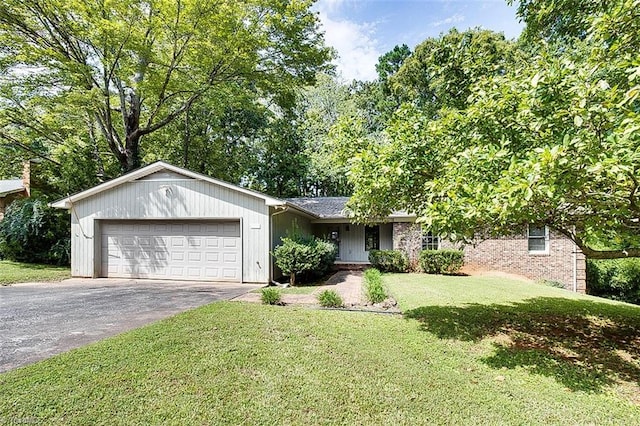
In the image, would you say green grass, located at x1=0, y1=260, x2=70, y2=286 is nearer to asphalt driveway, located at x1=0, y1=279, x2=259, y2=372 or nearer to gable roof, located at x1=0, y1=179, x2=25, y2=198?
asphalt driveway, located at x1=0, y1=279, x2=259, y2=372

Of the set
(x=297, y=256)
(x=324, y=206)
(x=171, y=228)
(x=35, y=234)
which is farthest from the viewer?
(x=324, y=206)

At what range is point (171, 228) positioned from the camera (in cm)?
1267

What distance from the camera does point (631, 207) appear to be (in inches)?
154

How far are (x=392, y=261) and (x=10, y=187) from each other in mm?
22935

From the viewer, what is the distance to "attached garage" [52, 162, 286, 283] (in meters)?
11.7

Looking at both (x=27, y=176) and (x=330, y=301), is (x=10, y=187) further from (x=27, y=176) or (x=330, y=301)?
(x=330, y=301)

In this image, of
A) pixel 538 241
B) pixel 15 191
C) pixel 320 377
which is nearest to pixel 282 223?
pixel 320 377

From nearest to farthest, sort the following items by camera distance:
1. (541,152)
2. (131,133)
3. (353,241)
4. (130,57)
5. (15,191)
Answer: (541,152) → (130,57) → (131,133) → (353,241) → (15,191)

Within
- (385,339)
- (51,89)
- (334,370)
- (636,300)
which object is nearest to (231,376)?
(334,370)

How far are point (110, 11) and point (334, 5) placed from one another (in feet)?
29.9

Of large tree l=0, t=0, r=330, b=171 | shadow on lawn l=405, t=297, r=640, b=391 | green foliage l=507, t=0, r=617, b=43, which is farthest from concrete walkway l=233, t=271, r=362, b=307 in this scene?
large tree l=0, t=0, r=330, b=171

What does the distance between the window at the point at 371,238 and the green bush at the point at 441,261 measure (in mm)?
3181

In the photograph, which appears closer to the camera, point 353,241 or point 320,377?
point 320,377

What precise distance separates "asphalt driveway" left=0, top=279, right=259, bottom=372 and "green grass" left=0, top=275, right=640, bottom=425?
27.6 inches
